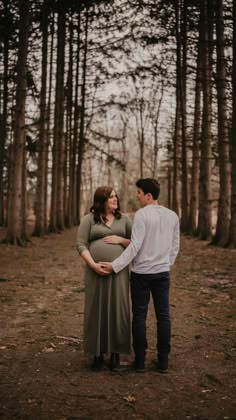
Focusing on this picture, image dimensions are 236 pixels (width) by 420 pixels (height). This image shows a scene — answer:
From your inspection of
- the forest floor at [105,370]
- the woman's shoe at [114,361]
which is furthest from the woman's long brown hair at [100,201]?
the forest floor at [105,370]

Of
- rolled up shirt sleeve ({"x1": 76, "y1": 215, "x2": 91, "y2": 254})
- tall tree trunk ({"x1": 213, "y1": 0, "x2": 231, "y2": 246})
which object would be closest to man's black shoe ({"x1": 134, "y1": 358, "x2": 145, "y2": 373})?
rolled up shirt sleeve ({"x1": 76, "y1": 215, "x2": 91, "y2": 254})

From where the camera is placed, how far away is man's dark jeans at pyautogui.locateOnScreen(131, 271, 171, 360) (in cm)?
436

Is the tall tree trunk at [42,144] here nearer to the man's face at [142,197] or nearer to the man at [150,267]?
the man's face at [142,197]

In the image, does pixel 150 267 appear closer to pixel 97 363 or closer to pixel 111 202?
pixel 111 202

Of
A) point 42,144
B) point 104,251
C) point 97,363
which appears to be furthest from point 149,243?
point 42,144

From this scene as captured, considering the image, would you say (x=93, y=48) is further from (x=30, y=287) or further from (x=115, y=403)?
(x=115, y=403)

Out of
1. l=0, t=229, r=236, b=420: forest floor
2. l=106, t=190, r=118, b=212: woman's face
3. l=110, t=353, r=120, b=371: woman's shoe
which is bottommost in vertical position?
l=0, t=229, r=236, b=420: forest floor

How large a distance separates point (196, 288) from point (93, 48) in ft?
56.0

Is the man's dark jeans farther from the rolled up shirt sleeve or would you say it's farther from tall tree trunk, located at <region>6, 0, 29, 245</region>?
tall tree trunk, located at <region>6, 0, 29, 245</region>

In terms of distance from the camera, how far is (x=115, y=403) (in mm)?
3652

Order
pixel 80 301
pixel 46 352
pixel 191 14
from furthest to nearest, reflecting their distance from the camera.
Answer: pixel 191 14
pixel 80 301
pixel 46 352

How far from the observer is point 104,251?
4402 millimetres

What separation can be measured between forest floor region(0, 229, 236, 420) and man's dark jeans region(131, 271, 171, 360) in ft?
0.96

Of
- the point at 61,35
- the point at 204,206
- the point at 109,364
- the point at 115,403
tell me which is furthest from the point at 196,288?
the point at 61,35
